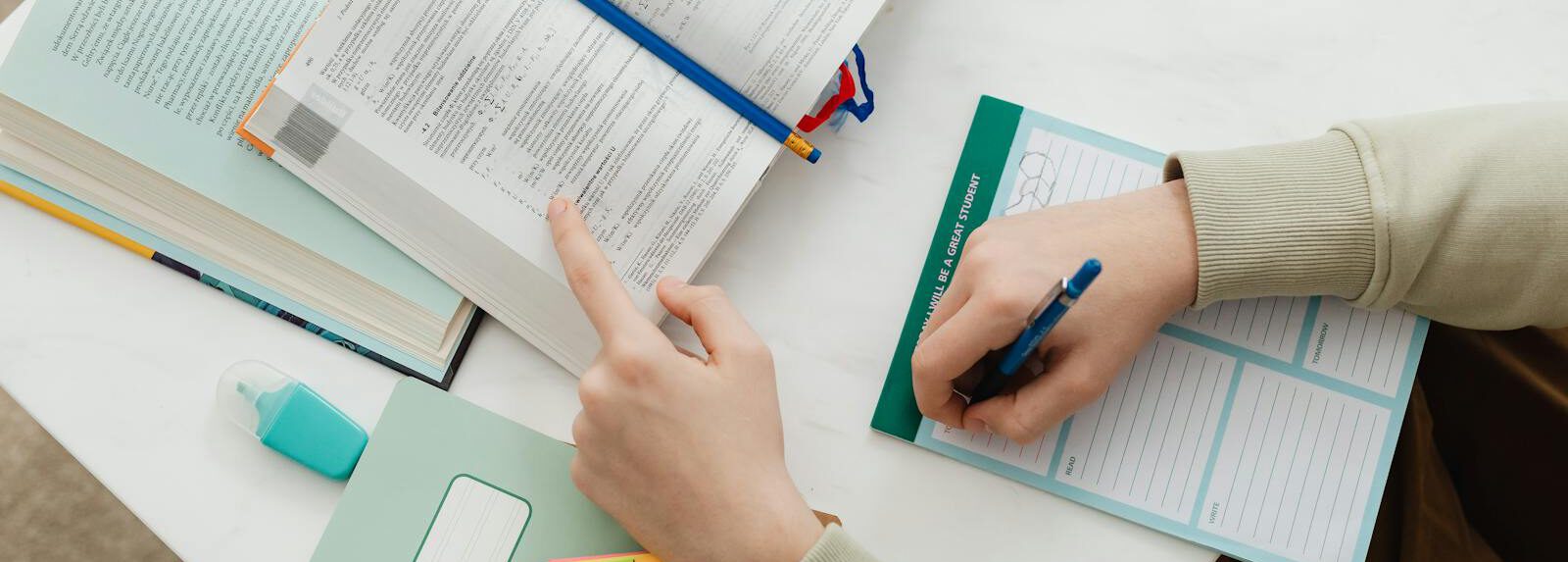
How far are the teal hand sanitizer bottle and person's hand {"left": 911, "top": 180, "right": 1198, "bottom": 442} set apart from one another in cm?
46

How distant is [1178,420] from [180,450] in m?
0.81

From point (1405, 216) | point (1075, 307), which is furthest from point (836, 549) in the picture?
point (1405, 216)

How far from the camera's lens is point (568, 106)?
76 centimetres

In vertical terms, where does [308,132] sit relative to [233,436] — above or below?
above

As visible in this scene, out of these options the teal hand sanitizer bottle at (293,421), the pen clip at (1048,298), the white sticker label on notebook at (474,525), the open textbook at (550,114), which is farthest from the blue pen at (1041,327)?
the teal hand sanitizer bottle at (293,421)

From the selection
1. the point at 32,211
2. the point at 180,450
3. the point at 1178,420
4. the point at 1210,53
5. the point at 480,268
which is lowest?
the point at 180,450

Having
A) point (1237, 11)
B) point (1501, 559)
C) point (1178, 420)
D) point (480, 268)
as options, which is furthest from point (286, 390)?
point (1501, 559)

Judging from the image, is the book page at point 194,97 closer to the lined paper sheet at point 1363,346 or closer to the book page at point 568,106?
the book page at point 568,106

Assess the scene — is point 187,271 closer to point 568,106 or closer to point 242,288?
point 242,288

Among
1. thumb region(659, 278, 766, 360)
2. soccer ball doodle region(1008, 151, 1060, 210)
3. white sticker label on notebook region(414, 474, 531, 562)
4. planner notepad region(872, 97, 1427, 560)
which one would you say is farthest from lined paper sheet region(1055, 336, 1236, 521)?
white sticker label on notebook region(414, 474, 531, 562)

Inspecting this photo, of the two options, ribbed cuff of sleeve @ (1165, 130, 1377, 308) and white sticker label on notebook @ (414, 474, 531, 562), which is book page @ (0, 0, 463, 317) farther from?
ribbed cuff of sleeve @ (1165, 130, 1377, 308)

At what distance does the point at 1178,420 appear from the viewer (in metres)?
0.76

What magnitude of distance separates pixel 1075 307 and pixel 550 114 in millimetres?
430

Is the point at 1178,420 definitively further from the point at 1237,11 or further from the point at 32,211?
the point at 32,211
